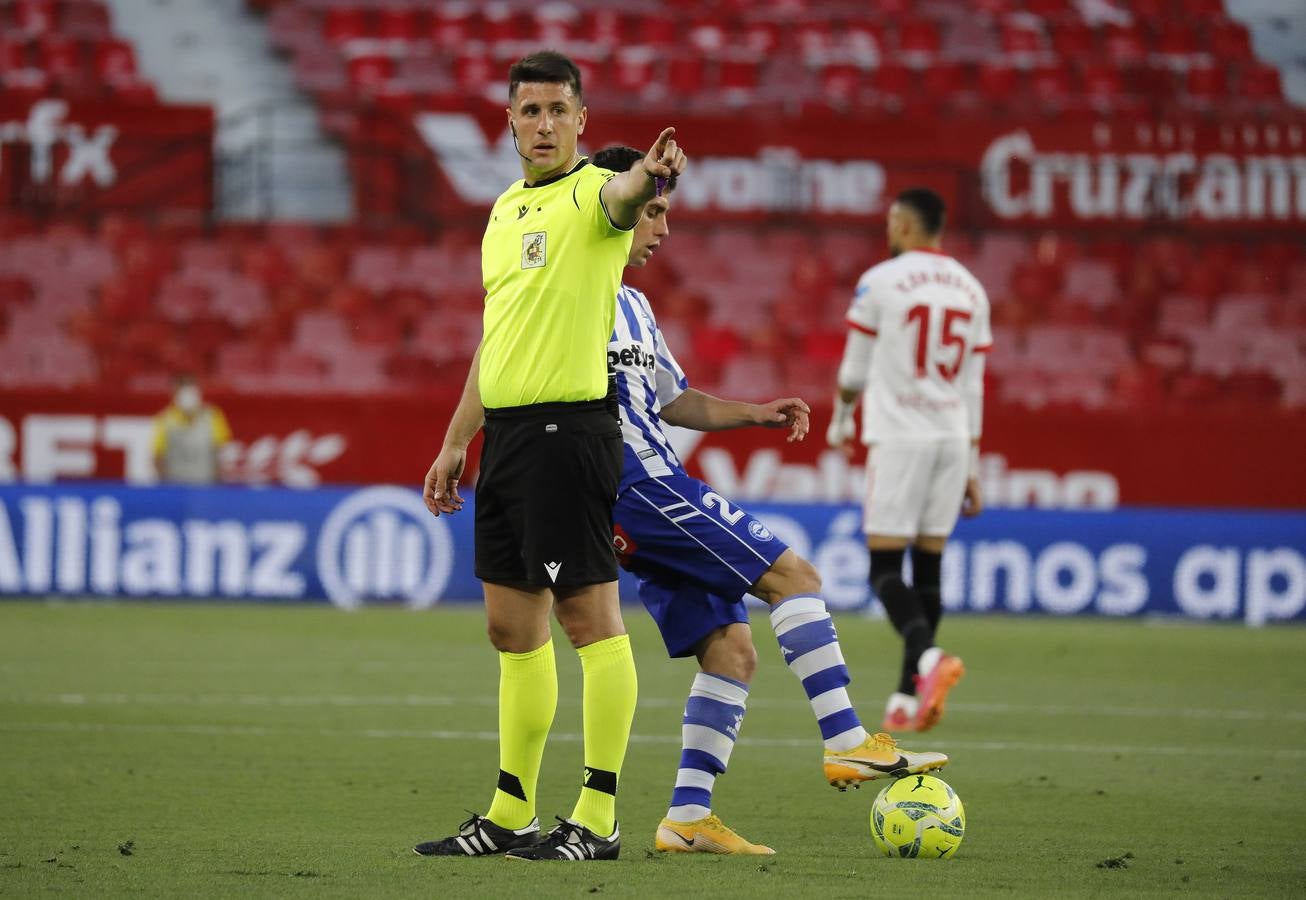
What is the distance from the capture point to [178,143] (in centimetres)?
2089

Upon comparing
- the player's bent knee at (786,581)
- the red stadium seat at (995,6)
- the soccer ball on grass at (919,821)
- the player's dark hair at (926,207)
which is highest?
the red stadium seat at (995,6)

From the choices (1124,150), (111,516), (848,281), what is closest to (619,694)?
(111,516)

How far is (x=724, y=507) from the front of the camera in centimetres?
570

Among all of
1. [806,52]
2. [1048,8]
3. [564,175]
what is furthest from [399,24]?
[564,175]

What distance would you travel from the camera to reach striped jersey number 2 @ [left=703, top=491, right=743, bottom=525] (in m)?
5.64

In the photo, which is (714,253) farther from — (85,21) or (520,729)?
(520,729)

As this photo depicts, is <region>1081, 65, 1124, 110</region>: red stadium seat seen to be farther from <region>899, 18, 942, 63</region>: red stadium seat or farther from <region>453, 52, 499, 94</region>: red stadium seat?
<region>453, 52, 499, 94</region>: red stadium seat

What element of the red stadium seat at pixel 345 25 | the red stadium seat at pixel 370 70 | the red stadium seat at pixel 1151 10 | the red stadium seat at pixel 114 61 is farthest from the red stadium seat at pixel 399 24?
the red stadium seat at pixel 1151 10

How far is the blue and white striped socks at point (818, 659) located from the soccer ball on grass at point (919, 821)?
200mm

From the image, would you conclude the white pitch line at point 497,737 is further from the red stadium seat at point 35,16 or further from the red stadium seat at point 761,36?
the red stadium seat at point 35,16

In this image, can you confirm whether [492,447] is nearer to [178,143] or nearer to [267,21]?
[178,143]

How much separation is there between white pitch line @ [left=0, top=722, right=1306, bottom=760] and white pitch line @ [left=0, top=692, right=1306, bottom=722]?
2.83ft

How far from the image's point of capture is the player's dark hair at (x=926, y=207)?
9133 mm

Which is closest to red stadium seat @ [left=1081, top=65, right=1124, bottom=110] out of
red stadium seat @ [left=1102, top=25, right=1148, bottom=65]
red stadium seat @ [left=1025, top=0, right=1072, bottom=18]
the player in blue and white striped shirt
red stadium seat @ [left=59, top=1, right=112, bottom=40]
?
red stadium seat @ [left=1102, top=25, right=1148, bottom=65]
